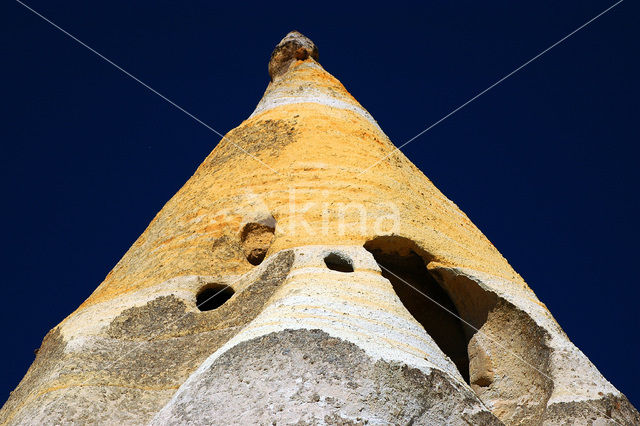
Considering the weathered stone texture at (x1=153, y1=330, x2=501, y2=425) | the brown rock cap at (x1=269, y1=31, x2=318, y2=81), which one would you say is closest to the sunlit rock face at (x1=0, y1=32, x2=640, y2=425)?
the weathered stone texture at (x1=153, y1=330, x2=501, y2=425)

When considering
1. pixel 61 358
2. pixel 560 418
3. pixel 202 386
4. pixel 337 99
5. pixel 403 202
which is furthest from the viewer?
pixel 337 99

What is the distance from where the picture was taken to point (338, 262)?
8812 millimetres

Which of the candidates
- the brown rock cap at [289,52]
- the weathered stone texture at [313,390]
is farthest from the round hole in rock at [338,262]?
the brown rock cap at [289,52]

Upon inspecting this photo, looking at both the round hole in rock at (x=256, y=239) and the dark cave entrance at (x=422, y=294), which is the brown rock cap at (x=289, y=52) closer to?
the round hole in rock at (x=256, y=239)

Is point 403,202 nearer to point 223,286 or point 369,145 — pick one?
point 369,145

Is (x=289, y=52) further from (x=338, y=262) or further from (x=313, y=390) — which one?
(x=313, y=390)

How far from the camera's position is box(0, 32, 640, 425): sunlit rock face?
6602 mm

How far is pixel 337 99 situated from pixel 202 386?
7188mm

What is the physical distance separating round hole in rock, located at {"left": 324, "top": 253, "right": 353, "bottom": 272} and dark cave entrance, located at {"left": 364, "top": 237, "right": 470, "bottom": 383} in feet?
2.07

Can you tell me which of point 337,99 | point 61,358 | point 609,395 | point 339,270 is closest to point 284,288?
point 339,270

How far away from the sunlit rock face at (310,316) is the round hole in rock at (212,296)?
0.07 ft

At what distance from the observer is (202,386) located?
6680 mm

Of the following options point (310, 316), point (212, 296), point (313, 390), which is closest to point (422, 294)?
point (212, 296)

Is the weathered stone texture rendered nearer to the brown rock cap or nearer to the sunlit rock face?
the sunlit rock face
